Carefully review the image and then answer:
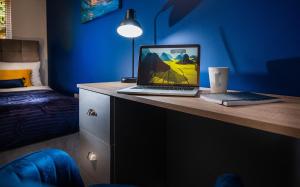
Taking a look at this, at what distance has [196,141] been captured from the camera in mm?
1428

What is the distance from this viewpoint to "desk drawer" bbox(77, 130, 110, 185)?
1242mm

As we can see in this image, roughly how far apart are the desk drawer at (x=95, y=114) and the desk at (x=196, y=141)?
1.2 inches

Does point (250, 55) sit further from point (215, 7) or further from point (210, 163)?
point (210, 163)

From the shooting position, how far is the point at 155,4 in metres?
1.72

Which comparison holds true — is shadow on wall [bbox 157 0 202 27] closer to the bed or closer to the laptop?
the laptop

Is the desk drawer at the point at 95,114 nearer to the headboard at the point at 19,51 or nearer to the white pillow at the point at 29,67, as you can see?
the white pillow at the point at 29,67

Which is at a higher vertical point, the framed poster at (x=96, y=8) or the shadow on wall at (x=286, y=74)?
the framed poster at (x=96, y=8)

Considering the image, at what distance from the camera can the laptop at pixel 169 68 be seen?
4.11 ft

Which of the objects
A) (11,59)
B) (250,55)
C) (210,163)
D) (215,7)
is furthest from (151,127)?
(11,59)

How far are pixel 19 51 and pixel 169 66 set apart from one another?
302 cm

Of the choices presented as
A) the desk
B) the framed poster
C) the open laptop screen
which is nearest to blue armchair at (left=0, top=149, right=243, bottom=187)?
the desk

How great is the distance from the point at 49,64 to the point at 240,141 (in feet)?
11.3

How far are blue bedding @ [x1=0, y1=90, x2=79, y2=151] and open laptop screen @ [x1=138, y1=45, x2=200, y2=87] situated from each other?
1.33 metres

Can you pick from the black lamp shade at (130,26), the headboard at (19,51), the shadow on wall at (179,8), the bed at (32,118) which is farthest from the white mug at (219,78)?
the headboard at (19,51)
